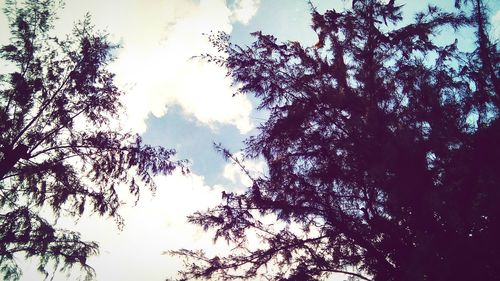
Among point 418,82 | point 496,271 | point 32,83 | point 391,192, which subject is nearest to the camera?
point 496,271

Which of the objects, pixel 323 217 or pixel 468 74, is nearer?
pixel 468 74

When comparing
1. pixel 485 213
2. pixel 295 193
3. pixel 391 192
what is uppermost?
pixel 295 193

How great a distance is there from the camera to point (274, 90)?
7336 millimetres

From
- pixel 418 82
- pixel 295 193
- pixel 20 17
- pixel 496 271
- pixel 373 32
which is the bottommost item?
pixel 496 271

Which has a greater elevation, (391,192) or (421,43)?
(421,43)

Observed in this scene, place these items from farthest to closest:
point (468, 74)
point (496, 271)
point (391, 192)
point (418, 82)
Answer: point (418, 82) < point (468, 74) < point (391, 192) < point (496, 271)

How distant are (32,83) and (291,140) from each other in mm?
6169

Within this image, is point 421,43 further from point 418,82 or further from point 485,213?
point 485,213

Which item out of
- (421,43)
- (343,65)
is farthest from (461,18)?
(343,65)

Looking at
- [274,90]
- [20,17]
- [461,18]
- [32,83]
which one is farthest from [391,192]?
[20,17]

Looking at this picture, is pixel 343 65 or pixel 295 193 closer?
pixel 295 193

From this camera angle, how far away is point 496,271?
14.7 ft

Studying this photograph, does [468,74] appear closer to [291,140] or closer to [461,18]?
[461,18]

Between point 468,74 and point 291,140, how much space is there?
145 inches
